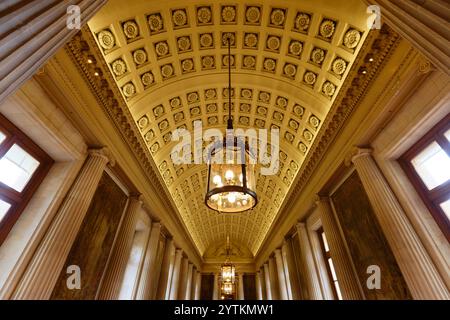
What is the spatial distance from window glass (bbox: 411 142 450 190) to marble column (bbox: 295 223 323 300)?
17.4ft

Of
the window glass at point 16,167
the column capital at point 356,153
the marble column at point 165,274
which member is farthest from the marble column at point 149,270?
the column capital at point 356,153

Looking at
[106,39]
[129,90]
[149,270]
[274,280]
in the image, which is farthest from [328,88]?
[274,280]

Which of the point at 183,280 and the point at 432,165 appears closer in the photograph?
the point at 432,165

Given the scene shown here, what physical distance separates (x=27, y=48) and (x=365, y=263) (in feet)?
23.7

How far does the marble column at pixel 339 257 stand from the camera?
5.86 meters

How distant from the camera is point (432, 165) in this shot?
4.36 metres

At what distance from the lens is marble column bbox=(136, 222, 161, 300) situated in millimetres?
8332

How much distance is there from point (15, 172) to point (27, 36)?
3383 millimetres

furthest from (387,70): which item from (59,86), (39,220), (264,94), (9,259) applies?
(9,259)

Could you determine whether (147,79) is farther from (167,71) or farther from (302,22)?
(302,22)

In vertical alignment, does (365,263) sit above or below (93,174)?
below

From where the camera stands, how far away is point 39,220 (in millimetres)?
4219

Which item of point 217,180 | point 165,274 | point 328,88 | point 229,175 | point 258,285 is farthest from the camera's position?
point 258,285
